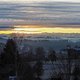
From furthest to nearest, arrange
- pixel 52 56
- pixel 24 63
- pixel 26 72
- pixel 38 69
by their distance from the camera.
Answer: pixel 52 56, pixel 24 63, pixel 38 69, pixel 26 72

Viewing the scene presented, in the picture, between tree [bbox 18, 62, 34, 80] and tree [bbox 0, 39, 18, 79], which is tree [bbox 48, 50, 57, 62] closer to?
tree [bbox 0, 39, 18, 79]

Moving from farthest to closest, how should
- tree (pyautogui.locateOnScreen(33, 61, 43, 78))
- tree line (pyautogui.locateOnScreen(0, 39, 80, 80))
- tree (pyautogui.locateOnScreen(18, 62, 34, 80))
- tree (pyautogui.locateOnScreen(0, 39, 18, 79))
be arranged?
tree (pyautogui.locateOnScreen(0, 39, 18, 79)), tree (pyautogui.locateOnScreen(33, 61, 43, 78)), tree line (pyautogui.locateOnScreen(0, 39, 80, 80)), tree (pyautogui.locateOnScreen(18, 62, 34, 80))

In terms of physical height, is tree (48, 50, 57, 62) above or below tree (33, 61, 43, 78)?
above

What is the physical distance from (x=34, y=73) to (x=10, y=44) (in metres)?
3.33

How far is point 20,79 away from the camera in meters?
14.0

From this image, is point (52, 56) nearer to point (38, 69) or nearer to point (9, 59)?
point (9, 59)

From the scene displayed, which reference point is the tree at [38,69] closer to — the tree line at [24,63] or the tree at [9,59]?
the tree line at [24,63]

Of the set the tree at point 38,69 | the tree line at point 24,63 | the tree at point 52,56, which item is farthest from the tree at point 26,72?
the tree at point 52,56

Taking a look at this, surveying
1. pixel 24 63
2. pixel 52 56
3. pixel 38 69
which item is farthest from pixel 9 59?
pixel 52 56

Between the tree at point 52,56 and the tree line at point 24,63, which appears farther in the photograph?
the tree at point 52,56

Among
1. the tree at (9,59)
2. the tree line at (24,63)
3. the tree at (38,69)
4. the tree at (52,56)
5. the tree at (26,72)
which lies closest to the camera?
the tree at (26,72)

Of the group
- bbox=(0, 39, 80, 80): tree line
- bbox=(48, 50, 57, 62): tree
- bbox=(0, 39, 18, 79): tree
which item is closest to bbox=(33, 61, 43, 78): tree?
bbox=(0, 39, 80, 80): tree line

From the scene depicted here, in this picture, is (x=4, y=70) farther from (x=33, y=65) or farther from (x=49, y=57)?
(x=49, y=57)

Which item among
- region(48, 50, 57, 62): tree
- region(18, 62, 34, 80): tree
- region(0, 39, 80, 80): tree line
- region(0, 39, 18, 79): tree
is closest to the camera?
region(18, 62, 34, 80): tree
